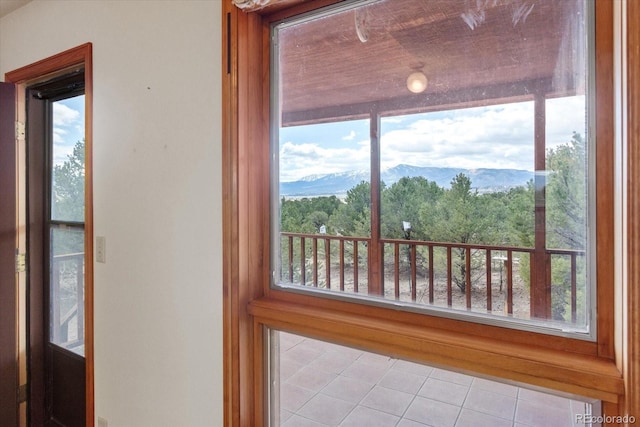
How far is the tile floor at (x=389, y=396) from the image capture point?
901 mm

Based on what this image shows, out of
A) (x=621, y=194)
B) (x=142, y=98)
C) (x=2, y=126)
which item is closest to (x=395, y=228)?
(x=621, y=194)

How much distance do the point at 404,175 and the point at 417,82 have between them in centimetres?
28

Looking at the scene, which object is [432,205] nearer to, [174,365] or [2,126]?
Result: [174,365]

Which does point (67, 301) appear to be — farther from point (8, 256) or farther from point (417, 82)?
point (417, 82)

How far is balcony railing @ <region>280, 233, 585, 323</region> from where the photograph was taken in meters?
0.87

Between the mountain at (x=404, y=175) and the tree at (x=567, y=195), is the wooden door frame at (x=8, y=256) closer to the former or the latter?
the mountain at (x=404, y=175)

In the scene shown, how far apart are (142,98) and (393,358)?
55.4 inches

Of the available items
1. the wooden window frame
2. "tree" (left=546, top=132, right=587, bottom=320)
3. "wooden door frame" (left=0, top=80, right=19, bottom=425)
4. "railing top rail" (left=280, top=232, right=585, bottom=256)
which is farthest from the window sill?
"wooden door frame" (left=0, top=80, right=19, bottom=425)

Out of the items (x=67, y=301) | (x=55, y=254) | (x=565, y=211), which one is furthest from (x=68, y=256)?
(x=565, y=211)

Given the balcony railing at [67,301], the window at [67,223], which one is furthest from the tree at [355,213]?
the balcony railing at [67,301]

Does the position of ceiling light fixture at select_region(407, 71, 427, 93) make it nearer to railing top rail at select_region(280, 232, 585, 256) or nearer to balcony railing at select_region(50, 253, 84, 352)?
railing top rail at select_region(280, 232, 585, 256)

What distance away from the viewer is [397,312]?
104 cm

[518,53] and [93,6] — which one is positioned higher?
[93,6]

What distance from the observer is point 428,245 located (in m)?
1.05
